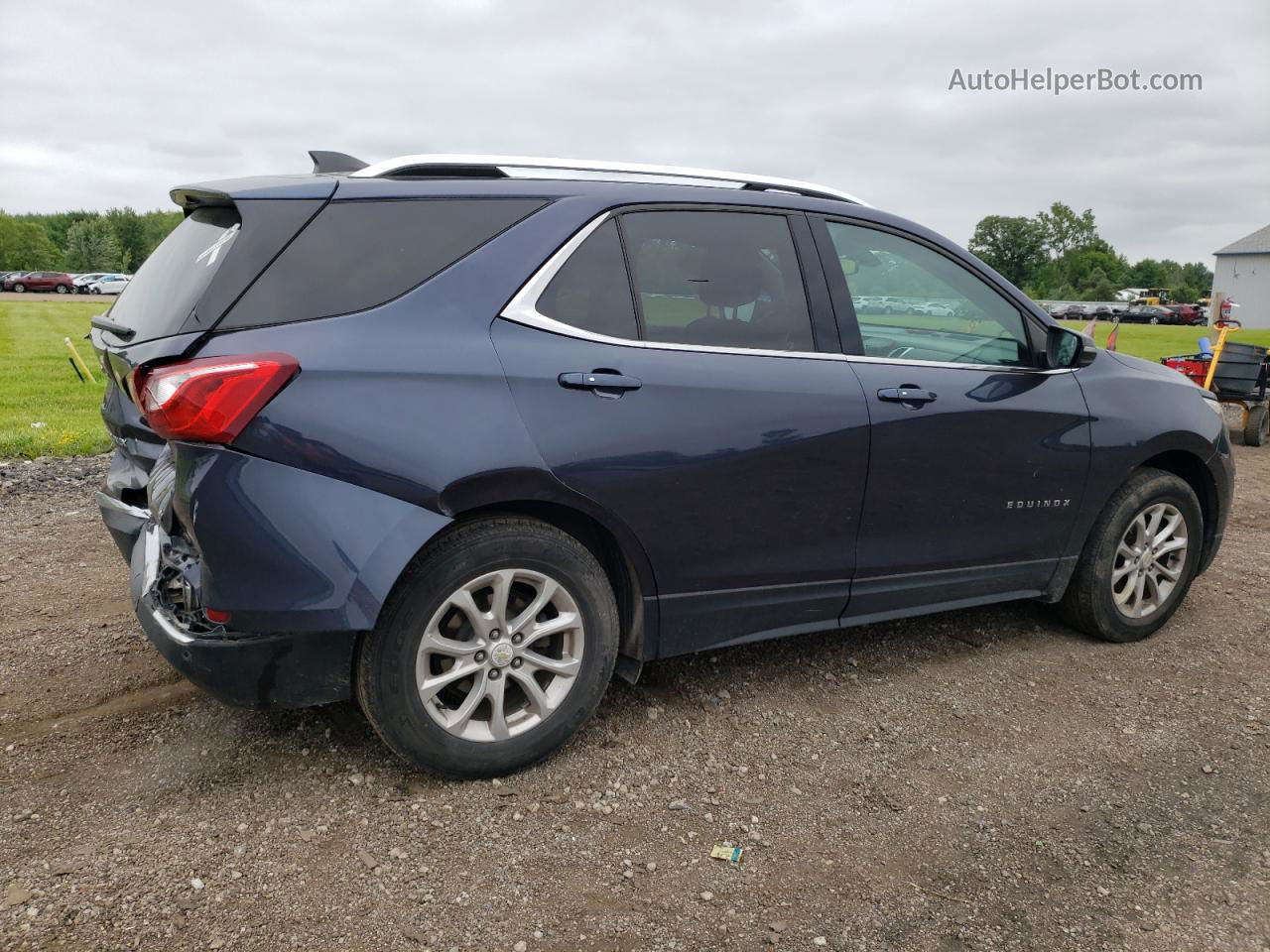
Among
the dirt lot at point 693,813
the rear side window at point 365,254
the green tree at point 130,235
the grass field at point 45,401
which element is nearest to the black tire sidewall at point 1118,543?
the dirt lot at point 693,813

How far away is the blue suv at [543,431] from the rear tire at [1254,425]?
753cm

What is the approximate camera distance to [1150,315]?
6216cm

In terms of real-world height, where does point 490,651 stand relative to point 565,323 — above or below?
below

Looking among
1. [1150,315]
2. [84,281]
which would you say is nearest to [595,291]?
[1150,315]

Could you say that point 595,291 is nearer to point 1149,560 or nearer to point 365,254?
point 365,254

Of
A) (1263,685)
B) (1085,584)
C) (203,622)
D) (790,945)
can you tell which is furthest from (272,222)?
(1263,685)

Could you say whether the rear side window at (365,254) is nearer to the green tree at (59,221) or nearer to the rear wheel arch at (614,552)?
the rear wheel arch at (614,552)

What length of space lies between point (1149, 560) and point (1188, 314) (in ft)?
217

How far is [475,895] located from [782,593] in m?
1.50

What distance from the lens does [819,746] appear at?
348cm

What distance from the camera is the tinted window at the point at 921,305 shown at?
3.75m

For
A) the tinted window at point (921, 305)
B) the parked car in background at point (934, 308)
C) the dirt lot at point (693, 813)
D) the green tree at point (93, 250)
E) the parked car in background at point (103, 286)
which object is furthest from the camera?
the green tree at point (93, 250)

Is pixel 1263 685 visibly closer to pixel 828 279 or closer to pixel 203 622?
pixel 828 279

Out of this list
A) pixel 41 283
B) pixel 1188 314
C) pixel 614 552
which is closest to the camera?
pixel 614 552
